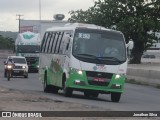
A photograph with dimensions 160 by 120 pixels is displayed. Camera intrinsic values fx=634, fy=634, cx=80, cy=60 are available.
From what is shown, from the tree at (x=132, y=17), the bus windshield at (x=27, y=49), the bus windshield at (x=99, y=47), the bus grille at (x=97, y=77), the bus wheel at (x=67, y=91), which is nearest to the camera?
the bus grille at (x=97, y=77)

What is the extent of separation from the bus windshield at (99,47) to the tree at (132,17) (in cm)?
3870

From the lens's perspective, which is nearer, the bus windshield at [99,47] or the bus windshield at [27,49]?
the bus windshield at [99,47]

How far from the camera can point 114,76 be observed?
2481 centimetres

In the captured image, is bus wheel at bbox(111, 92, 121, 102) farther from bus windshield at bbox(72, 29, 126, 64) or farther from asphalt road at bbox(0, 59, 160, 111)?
bus windshield at bbox(72, 29, 126, 64)

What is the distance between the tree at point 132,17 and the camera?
64.1 m

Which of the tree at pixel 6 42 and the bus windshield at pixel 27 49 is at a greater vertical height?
the bus windshield at pixel 27 49

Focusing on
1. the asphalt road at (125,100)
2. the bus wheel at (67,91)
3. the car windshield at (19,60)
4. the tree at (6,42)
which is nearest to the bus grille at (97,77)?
the asphalt road at (125,100)

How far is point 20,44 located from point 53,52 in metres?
31.8

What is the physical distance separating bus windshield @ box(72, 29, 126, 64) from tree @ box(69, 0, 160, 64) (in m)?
38.7

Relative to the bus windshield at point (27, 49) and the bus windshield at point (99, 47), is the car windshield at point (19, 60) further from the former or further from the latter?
the bus windshield at point (99, 47)

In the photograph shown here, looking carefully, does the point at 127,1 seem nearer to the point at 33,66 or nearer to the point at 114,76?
the point at 33,66

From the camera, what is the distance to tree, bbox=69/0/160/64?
64.1m

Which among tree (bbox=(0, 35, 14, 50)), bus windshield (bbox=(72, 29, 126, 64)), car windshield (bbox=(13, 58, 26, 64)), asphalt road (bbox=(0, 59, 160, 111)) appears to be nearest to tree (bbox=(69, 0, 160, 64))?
car windshield (bbox=(13, 58, 26, 64))

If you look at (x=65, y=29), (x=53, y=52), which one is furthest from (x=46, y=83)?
(x=65, y=29)
